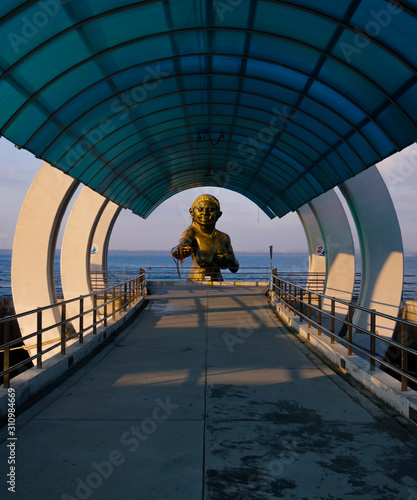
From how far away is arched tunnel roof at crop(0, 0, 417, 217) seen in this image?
8.27 meters

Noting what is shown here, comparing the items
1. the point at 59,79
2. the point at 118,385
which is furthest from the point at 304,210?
the point at 118,385

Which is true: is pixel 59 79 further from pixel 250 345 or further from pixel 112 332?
pixel 250 345

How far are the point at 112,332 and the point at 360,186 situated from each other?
10024 mm

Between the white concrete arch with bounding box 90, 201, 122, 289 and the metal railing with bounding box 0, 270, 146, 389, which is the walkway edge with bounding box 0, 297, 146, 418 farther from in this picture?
the white concrete arch with bounding box 90, 201, 122, 289

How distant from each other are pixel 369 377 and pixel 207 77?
9202 millimetres

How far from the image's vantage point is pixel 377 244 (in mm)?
16969

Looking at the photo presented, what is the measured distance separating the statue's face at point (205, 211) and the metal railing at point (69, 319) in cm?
686

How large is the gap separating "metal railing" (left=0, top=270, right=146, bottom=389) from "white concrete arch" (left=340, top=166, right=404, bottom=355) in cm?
801
